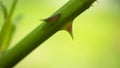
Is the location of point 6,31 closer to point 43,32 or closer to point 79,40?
point 43,32

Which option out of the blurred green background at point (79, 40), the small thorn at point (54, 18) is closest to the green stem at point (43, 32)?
the small thorn at point (54, 18)

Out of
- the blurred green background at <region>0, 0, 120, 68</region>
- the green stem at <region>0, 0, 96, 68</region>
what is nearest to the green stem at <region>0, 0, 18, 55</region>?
the green stem at <region>0, 0, 96, 68</region>

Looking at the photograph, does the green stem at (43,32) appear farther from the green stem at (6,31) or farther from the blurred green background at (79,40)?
the blurred green background at (79,40)

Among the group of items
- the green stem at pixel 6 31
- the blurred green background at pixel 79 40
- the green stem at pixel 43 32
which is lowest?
the green stem at pixel 43 32

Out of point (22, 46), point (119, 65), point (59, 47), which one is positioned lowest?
point (22, 46)

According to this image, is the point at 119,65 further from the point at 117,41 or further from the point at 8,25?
the point at 8,25

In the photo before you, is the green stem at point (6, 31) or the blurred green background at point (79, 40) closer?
the green stem at point (6, 31)

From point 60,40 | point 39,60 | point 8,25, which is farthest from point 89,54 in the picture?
point 8,25
